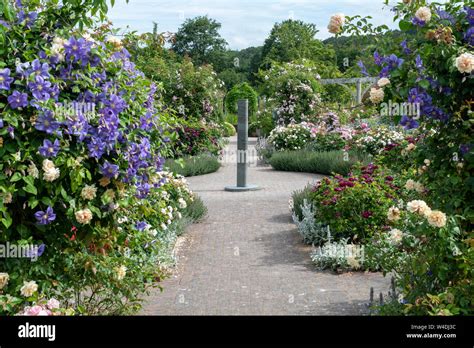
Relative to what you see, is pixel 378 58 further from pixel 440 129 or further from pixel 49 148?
pixel 49 148

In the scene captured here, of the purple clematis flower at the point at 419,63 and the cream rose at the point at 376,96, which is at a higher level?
the purple clematis flower at the point at 419,63

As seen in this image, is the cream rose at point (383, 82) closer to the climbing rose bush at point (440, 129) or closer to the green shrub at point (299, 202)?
the climbing rose bush at point (440, 129)

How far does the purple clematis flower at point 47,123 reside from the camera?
3.75 m

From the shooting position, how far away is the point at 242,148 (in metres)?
12.2

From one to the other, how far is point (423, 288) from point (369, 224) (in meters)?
2.94

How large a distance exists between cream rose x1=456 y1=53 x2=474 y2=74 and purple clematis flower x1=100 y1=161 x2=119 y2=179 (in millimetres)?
2172

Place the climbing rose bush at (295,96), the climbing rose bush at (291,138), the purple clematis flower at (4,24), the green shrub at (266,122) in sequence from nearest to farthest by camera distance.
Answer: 1. the purple clematis flower at (4,24)
2. the climbing rose bush at (291,138)
3. the climbing rose bush at (295,96)
4. the green shrub at (266,122)

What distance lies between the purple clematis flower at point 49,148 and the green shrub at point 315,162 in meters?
10.1

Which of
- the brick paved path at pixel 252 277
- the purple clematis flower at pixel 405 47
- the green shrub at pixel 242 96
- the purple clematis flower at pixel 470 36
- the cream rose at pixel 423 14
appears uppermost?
the green shrub at pixel 242 96

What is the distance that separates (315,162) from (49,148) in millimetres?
11734

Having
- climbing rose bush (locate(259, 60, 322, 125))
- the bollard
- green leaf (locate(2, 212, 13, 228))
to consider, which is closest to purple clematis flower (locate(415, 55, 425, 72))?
green leaf (locate(2, 212, 13, 228))

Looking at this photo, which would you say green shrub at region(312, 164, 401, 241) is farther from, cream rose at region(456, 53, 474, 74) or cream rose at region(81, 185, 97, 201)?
cream rose at region(81, 185, 97, 201)

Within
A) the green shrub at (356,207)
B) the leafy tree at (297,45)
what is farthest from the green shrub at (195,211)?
the leafy tree at (297,45)

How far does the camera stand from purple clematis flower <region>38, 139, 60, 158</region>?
3.74m
